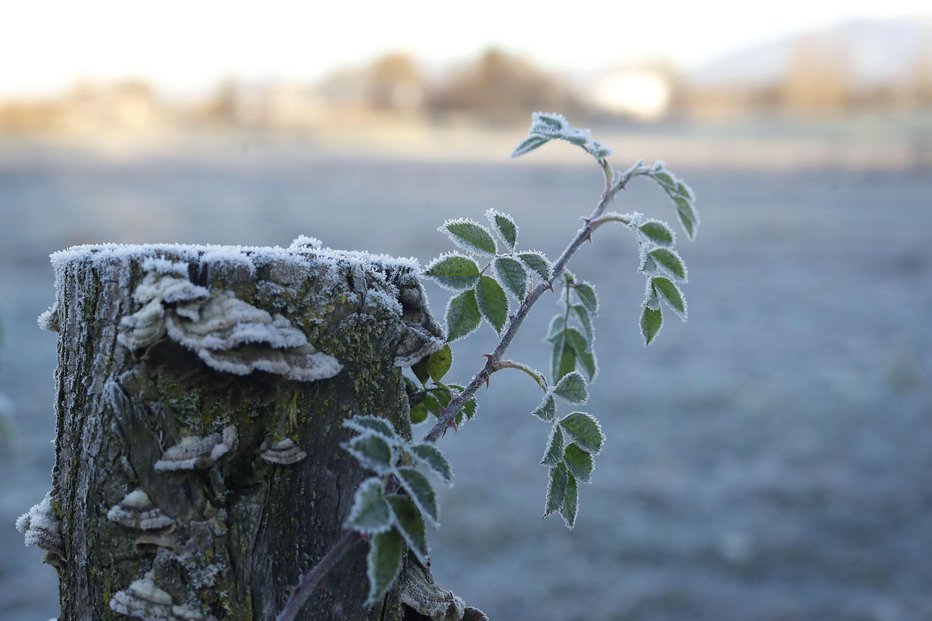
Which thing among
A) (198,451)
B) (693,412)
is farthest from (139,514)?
(693,412)

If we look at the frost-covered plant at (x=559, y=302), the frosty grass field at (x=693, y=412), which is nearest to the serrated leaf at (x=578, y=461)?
the frost-covered plant at (x=559, y=302)

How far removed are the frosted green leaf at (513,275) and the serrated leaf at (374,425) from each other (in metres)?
0.19

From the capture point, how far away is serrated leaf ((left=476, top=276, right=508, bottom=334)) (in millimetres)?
805

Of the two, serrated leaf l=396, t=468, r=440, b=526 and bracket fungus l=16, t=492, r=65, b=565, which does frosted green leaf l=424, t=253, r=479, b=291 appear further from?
bracket fungus l=16, t=492, r=65, b=565

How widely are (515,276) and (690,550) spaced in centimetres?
328

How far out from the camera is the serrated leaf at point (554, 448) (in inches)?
31.2

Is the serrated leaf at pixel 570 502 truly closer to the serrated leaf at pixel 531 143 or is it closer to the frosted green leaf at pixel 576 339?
the frosted green leaf at pixel 576 339

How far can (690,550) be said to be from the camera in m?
3.75

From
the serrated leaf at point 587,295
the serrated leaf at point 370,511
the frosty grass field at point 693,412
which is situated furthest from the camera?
the frosty grass field at point 693,412

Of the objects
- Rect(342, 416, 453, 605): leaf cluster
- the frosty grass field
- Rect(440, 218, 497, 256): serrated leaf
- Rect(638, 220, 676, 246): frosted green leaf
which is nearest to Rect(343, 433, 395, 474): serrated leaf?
Rect(342, 416, 453, 605): leaf cluster

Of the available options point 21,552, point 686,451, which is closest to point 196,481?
point 21,552

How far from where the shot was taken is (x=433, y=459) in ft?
2.22

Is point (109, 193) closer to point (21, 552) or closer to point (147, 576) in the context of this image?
point (21, 552)

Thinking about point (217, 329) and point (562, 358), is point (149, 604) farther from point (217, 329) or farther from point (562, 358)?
point (562, 358)
